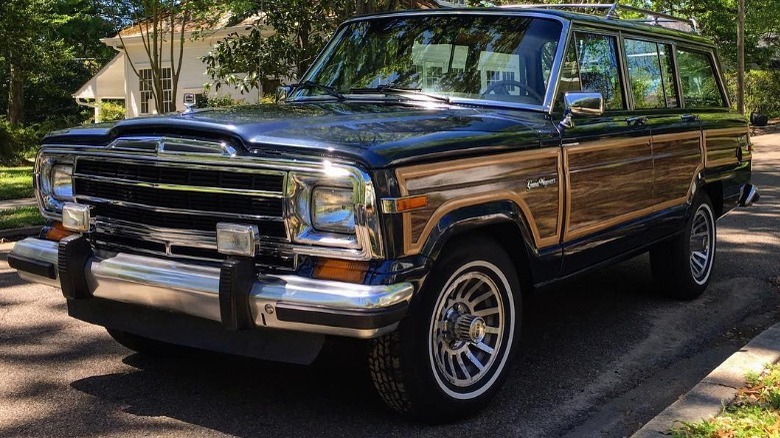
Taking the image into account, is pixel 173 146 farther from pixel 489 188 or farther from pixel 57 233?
pixel 489 188

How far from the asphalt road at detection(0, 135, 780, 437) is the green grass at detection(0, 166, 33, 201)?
6585 millimetres

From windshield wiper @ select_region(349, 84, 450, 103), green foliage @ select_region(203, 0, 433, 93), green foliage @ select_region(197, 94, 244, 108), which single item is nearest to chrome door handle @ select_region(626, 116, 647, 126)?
windshield wiper @ select_region(349, 84, 450, 103)

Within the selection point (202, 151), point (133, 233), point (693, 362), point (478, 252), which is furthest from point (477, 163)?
point (693, 362)

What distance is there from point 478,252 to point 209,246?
1.20 meters

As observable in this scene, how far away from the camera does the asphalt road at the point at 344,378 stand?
12.1 ft

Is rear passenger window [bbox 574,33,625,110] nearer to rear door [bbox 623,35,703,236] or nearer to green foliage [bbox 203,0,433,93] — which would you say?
rear door [bbox 623,35,703,236]

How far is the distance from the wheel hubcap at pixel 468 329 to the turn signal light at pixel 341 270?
1.52 ft

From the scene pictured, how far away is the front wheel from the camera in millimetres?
3396

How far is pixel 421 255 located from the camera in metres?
3.30

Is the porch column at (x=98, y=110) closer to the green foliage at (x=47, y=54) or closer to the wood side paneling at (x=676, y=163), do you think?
the green foliage at (x=47, y=54)

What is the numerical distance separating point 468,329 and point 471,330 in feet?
0.06

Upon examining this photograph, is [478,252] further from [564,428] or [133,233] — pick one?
[133,233]

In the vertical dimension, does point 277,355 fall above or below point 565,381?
above

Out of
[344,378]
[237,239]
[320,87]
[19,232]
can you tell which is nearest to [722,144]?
[320,87]
